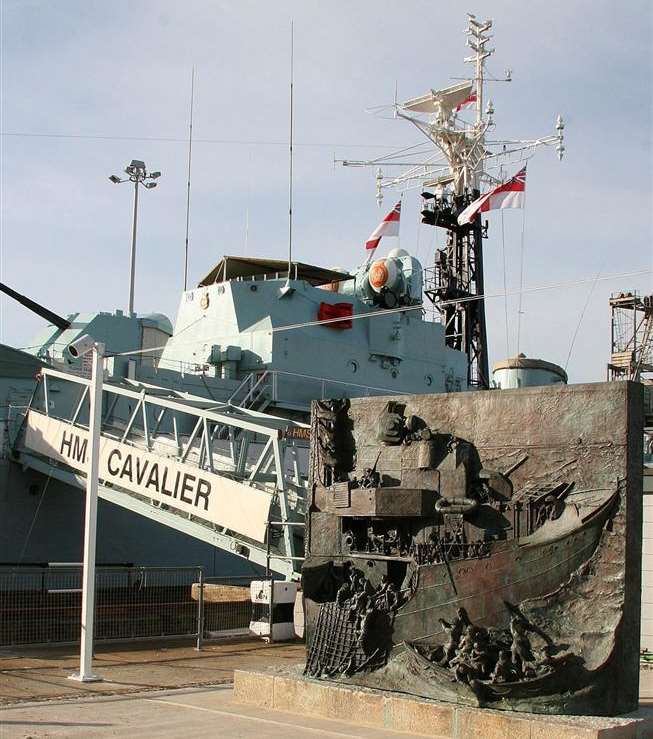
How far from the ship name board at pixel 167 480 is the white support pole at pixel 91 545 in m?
4.16

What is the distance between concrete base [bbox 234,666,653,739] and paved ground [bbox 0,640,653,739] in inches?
6.1

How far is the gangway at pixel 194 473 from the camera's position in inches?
688

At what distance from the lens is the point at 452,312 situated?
39.0 meters

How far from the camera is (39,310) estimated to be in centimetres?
2855

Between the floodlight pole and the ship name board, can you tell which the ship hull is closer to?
the ship name board

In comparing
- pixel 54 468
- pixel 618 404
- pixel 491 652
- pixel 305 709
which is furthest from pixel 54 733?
pixel 54 468

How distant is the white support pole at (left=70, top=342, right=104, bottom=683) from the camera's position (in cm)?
1280

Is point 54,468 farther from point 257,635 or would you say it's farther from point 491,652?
point 491,652

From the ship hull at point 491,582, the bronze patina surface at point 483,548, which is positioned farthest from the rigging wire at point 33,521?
the ship hull at point 491,582

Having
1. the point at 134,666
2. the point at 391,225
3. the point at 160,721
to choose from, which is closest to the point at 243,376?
the point at 391,225

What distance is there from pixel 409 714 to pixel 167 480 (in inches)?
393

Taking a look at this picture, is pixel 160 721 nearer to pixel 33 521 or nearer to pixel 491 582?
pixel 491 582

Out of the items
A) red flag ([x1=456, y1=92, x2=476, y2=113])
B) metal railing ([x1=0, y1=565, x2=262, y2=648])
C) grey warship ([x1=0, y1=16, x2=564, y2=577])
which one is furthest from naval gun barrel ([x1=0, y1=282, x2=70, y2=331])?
red flag ([x1=456, y1=92, x2=476, y2=113])

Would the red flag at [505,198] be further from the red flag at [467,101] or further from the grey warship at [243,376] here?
the red flag at [467,101]
